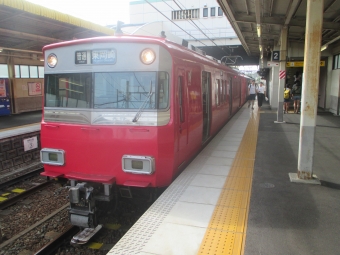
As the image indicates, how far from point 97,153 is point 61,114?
0.90m

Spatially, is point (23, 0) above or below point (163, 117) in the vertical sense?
above

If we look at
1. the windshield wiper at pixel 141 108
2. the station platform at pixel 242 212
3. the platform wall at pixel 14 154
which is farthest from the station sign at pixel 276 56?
the windshield wiper at pixel 141 108

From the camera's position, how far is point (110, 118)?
4426 mm

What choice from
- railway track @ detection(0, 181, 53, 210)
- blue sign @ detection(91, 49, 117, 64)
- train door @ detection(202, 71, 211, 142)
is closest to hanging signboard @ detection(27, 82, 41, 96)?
railway track @ detection(0, 181, 53, 210)

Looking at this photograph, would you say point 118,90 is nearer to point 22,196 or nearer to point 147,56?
point 147,56

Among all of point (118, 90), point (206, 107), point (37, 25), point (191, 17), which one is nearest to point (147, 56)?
point (118, 90)

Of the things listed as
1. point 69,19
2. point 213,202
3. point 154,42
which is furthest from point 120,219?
point 69,19

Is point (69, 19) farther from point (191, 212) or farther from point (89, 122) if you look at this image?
point (191, 212)

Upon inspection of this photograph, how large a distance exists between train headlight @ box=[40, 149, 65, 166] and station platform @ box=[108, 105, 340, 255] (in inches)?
64.4

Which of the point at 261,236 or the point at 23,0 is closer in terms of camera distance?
the point at 261,236

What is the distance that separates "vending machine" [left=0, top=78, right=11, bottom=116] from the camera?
16109mm

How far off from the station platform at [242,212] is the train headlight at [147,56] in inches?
79.8

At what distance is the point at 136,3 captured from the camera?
1642 inches

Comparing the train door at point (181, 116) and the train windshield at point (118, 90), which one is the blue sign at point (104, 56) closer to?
the train windshield at point (118, 90)
